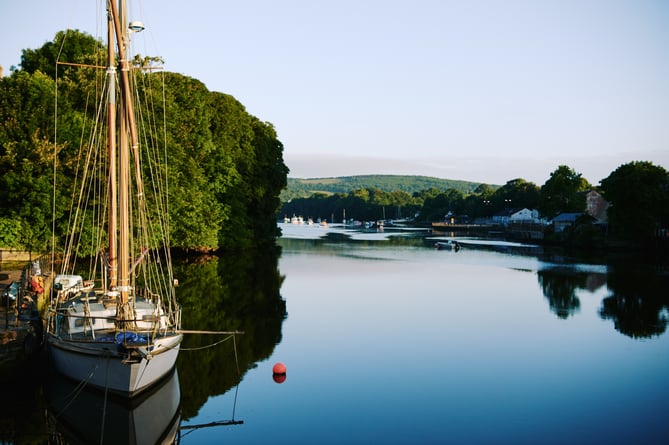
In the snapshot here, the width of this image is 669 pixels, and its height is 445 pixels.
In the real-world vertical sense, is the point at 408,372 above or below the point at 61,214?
below

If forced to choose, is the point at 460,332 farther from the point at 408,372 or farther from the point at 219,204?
the point at 219,204

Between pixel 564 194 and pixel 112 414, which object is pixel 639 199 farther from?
pixel 112 414

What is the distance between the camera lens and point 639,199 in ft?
244

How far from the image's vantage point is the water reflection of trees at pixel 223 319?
20094mm

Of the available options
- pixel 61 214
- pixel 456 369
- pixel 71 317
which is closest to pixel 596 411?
pixel 456 369

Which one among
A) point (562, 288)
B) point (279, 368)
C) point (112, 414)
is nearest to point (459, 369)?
point (279, 368)

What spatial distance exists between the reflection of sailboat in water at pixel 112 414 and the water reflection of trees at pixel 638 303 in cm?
2308

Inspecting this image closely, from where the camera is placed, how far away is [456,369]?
22.3 metres

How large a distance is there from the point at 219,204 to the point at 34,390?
4452 centimetres

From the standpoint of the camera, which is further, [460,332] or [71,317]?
[460,332]

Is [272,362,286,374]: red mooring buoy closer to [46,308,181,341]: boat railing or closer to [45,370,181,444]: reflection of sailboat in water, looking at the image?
[45,370,181,444]: reflection of sailboat in water

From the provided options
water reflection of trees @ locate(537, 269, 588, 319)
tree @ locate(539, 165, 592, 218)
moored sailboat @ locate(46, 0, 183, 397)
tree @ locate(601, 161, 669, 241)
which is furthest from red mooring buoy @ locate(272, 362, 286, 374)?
tree @ locate(539, 165, 592, 218)

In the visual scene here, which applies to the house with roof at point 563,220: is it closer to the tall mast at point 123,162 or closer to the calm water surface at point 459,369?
the calm water surface at point 459,369

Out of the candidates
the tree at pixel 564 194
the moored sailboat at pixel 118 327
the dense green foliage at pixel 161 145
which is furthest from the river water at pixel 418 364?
the tree at pixel 564 194
